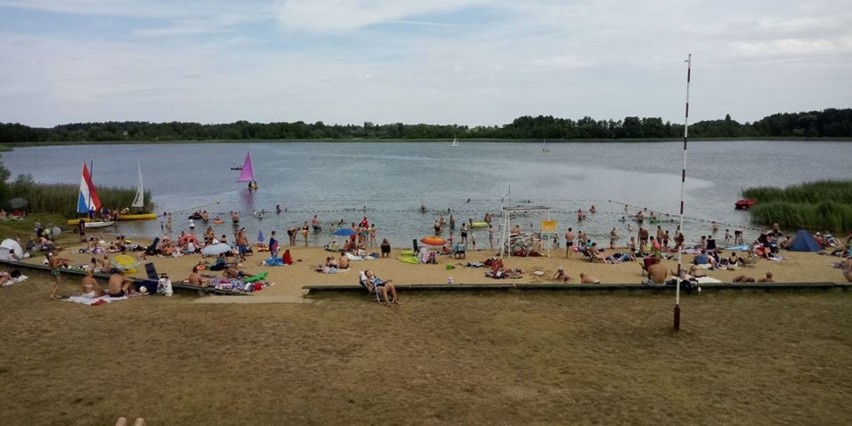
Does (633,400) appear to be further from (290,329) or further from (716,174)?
(716,174)

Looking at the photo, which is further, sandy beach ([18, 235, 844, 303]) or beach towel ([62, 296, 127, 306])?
sandy beach ([18, 235, 844, 303])

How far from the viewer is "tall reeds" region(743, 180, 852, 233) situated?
32.3 metres

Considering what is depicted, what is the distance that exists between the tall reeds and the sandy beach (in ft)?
35.7

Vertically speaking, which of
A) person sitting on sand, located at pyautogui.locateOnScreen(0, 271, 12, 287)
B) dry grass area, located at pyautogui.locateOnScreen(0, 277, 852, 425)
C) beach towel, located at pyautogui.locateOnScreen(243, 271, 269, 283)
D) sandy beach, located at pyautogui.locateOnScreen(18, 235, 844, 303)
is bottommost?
sandy beach, located at pyautogui.locateOnScreen(18, 235, 844, 303)

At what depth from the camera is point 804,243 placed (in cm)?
2466

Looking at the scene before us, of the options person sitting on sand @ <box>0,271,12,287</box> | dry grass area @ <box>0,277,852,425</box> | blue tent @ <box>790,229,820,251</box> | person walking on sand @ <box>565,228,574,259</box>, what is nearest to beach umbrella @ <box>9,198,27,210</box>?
person sitting on sand @ <box>0,271,12,287</box>

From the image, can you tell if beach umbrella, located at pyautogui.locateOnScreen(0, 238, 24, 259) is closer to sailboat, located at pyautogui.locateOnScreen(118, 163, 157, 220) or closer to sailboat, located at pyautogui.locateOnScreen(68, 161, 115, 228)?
sailboat, located at pyautogui.locateOnScreen(68, 161, 115, 228)

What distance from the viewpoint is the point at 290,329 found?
41.1 ft

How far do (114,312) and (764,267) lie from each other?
21.1 meters

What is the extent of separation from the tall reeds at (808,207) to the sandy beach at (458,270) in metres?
10.9

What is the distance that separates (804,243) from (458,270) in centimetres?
1533

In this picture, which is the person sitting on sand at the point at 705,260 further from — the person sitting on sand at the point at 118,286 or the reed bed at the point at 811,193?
the reed bed at the point at 811,193

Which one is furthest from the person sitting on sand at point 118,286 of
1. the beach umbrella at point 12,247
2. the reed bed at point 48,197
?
the reed bed at point 48,197

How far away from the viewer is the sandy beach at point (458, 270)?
18656 millimetres
